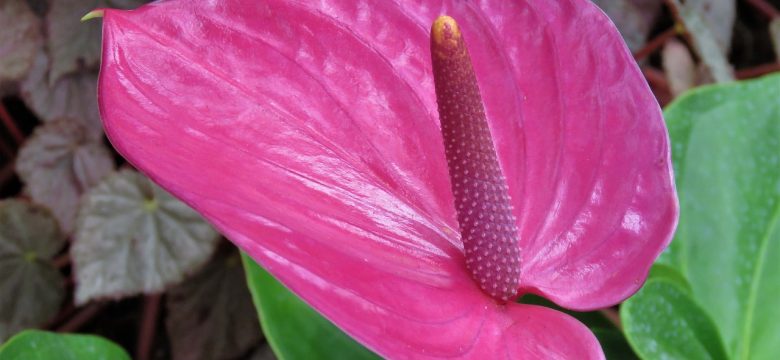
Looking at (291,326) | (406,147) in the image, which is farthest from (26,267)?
(406,147)

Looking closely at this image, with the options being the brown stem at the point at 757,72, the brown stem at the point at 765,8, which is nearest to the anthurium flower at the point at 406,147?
the brown stem at the point at 757,72

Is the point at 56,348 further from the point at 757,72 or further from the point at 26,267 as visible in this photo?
the point at 757,72

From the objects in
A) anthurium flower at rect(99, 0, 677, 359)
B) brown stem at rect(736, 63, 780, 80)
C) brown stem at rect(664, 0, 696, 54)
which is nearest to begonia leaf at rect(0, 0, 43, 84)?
anthurium flower at rect(99, 0, 677, 359)

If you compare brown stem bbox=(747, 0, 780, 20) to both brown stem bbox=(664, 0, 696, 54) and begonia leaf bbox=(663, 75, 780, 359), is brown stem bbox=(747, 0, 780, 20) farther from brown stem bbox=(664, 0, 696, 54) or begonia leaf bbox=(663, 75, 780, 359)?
begonia leaf bbox=(663, 75, 780, 359)

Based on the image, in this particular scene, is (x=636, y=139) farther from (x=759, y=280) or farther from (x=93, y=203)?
(x=93, y=203)

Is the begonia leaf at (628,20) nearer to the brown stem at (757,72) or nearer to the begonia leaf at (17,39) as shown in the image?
the brown stem at (757,72)

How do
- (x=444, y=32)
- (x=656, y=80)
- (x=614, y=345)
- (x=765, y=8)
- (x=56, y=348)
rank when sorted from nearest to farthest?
(x=444, y=32)
(x=56, y=348)
(x=614, y=345)
(x=656, y=80)
(x=765, y=8)

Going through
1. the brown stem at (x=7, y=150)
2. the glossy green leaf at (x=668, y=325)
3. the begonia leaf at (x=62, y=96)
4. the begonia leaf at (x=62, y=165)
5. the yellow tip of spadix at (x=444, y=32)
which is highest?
the yellow tip of spadix at (x=444, y=32)
